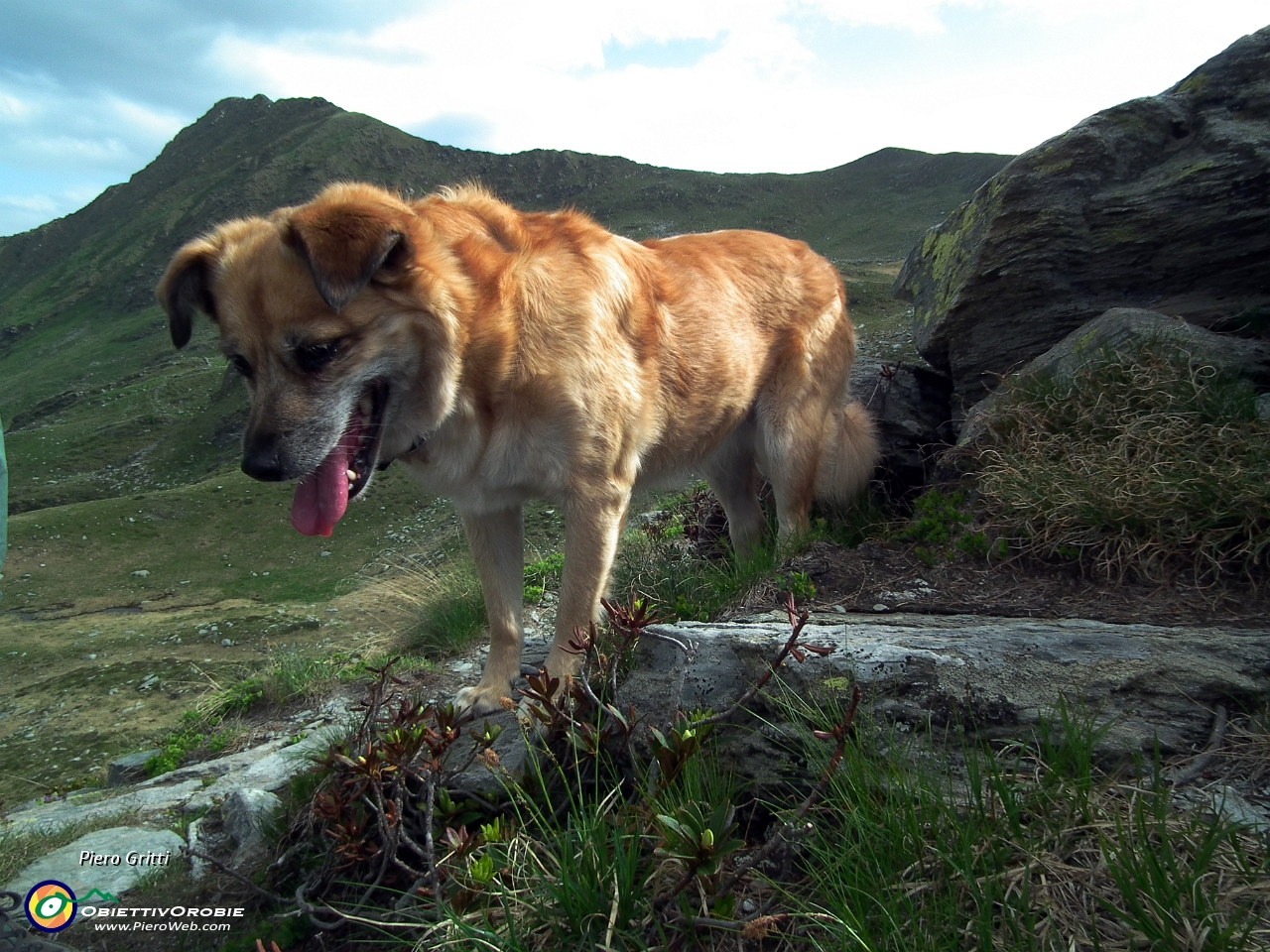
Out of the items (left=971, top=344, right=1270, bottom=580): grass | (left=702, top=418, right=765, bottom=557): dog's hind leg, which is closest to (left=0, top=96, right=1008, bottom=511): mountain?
(left=702, top=418, right=765, bottom=557): dog's hind leg

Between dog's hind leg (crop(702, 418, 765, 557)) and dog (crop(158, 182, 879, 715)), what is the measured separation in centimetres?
65

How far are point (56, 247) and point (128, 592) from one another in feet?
322

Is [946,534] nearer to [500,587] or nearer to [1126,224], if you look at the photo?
[500,587]

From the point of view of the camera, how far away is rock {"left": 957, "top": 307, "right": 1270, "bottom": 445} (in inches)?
162

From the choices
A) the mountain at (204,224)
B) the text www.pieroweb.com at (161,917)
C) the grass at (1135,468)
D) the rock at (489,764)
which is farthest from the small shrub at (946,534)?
the mountain at (204,224)

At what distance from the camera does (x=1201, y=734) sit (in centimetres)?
228

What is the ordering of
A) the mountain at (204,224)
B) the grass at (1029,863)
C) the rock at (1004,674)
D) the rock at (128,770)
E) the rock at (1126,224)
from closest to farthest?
the grass at (1029,863) < the rock at (1004,674) < the rock at (1126,224) < the rock at (128,770) < the mountain at (204,224)

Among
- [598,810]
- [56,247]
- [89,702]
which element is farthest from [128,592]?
[56,247]

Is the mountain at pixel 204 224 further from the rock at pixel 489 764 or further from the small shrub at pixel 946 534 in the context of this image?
the small shrub at pixel 946 534

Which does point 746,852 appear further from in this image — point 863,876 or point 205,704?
point 205,704

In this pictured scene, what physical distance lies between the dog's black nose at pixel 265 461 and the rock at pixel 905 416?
3.67 metres

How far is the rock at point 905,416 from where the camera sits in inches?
211

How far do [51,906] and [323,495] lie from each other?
5.69ft

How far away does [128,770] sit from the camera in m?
5.66
